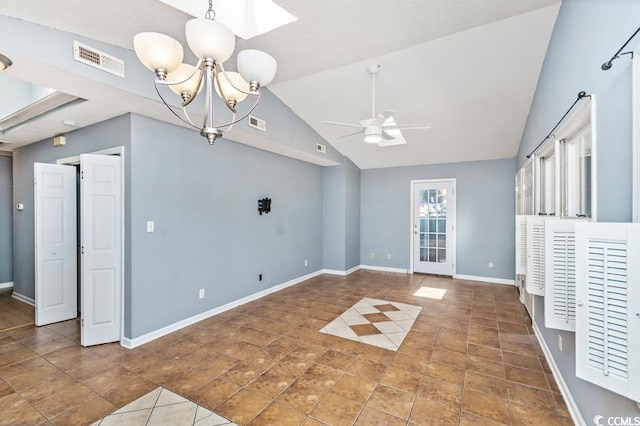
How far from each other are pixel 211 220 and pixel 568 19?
4.24m

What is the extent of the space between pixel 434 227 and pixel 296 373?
16.3 ft

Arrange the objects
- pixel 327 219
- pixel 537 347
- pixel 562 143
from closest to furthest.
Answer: pixel 562 143 < pixel 537 347 < pixel 327 219

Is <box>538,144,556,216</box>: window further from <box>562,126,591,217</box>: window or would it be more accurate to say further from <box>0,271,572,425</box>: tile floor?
<box>0,271,572,425</box>: tile floor

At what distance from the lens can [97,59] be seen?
2.44m

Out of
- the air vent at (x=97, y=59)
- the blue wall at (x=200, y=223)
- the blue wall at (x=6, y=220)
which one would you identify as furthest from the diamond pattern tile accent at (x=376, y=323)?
the blue wall at (x=6, y=220)

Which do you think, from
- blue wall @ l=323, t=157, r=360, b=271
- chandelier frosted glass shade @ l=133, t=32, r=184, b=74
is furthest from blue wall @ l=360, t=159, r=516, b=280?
chandelier frosted glass shade @ l=133, t=32, r=184, b=74

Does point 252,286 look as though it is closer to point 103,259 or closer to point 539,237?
point 103,259

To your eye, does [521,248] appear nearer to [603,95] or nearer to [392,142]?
[603,95]

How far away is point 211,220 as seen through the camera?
4059 mm

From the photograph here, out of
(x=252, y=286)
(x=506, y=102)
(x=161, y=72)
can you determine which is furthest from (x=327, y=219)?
(x=161, y=72)

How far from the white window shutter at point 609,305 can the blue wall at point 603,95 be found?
279mm

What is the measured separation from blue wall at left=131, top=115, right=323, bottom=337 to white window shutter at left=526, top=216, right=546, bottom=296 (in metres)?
3.69

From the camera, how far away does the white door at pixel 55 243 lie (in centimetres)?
375

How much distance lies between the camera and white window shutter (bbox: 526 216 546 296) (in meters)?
2.55
